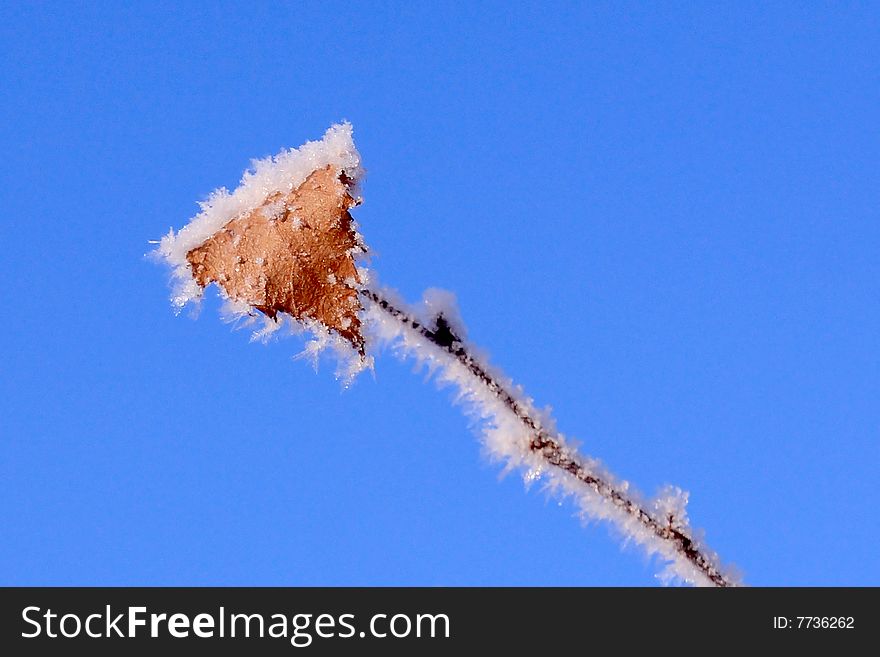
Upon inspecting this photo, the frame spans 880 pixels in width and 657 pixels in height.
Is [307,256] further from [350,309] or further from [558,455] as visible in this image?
[558,455]

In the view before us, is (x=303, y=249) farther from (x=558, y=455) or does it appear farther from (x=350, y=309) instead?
A: (x=558, y=455)

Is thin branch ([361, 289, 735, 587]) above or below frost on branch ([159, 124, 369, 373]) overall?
below

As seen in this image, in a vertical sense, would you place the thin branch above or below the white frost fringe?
below

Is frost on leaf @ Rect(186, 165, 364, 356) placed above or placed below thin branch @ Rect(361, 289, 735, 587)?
above

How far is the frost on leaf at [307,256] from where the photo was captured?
170cm

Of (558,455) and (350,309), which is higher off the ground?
(350,309)

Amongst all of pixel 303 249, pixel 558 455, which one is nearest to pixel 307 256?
pixel 303 249

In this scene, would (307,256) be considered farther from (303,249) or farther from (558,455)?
(558,455)

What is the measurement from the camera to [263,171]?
72.4 inches

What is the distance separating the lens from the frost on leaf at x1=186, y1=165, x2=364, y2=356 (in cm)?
170

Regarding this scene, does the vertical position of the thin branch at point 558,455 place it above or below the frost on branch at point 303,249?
below

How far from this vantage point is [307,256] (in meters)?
1.71
